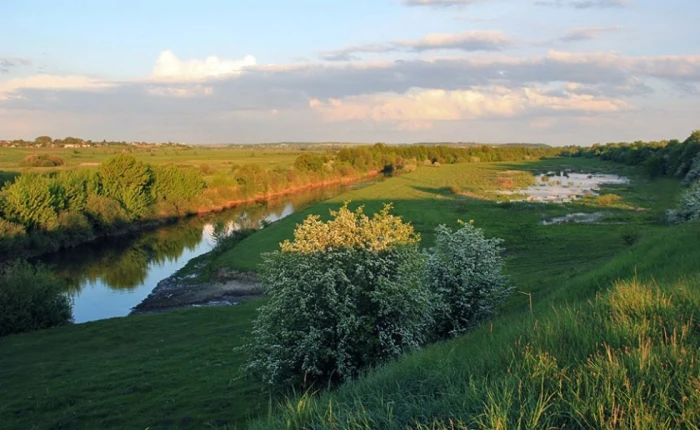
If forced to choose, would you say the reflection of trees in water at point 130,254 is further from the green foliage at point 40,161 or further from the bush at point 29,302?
the green foliage at point 40,161

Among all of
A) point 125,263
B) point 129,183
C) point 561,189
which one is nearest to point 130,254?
point 125,263

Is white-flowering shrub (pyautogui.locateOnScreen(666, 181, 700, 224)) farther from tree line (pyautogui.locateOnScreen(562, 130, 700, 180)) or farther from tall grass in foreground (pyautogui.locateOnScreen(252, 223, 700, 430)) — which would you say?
tree line (pyautogui.locateOnScreen(562, 130, 700, 180))

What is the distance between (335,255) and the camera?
16.1m

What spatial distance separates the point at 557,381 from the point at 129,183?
89.0 meters

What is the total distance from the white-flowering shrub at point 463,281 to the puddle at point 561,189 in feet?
216

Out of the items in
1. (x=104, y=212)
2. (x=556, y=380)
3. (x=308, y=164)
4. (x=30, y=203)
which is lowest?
(x=104, y=212)

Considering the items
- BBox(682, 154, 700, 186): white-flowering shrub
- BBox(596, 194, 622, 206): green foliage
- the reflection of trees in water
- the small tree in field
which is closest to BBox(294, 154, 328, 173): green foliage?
the reflection of trees in water

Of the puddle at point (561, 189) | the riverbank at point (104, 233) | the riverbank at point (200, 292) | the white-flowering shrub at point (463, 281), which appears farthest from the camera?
the puddle at point (561, 189)

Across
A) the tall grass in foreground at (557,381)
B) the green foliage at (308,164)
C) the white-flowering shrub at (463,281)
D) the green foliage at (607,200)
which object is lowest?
the green foliage at (607,200)

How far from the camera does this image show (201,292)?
152 feet

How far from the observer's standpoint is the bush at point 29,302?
33812mm

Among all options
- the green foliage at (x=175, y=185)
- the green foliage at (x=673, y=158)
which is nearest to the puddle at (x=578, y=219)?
the green foliage at (x=673, y=158)

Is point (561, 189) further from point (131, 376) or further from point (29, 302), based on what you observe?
point (131, 376)

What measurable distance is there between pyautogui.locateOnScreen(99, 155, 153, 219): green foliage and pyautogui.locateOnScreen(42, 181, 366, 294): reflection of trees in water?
5.63 meters
